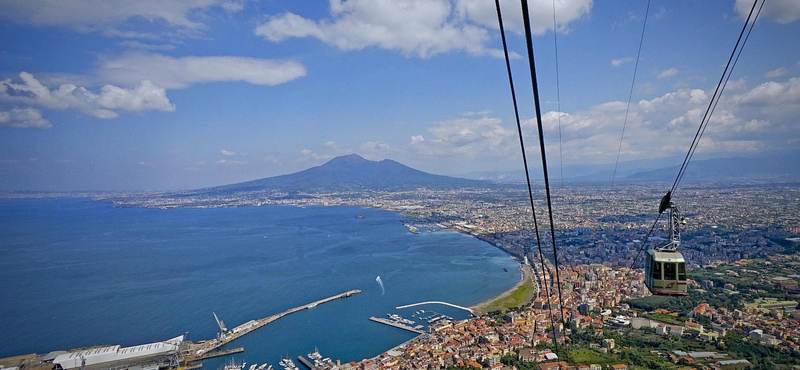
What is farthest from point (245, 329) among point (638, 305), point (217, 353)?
point (638, 305)

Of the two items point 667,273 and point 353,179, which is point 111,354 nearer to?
point 667,273

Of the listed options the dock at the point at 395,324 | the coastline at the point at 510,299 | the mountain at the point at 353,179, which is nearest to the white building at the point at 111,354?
the dock at the point at 395,324

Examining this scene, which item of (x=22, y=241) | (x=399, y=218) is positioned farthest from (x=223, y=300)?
(x=22, y=241)

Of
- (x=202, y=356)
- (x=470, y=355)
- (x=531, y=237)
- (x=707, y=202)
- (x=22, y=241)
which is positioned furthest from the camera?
(x=22, y=241)

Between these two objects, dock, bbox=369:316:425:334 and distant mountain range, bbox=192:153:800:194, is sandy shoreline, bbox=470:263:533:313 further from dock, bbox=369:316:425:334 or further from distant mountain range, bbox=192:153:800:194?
distant mountain range, bbox=192:153:800:194

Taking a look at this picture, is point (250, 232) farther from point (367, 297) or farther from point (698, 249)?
point (698, 249)

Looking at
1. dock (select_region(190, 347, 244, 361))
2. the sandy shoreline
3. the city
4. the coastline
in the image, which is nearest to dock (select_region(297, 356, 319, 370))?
the city
